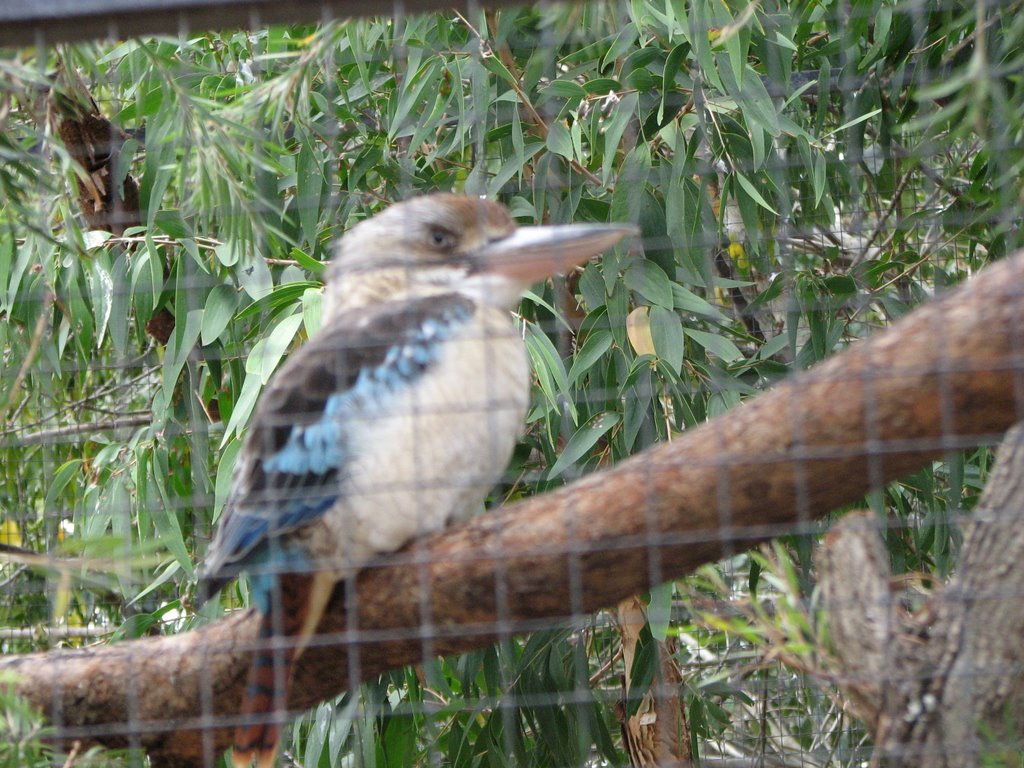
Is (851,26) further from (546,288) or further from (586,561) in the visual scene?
(586,561)

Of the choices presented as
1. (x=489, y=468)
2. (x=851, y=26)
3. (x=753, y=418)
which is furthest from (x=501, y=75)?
(x=753, y=418)

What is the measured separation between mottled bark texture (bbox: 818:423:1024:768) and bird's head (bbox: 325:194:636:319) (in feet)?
1.67

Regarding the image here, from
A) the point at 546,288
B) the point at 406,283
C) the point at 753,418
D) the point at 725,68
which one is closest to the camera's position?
the point at 753,418

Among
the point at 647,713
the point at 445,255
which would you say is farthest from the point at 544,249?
the point at 647,713

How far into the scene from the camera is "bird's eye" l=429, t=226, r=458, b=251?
4.99ft

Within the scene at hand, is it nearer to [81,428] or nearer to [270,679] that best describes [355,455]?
[270,679]

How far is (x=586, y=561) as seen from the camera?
1.27 metres

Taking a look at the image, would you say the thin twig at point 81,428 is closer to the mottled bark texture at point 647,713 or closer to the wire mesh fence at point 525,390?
the wire mesh fence at point 525,390

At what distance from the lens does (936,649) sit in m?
1.24

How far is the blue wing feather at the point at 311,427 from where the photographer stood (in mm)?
1352

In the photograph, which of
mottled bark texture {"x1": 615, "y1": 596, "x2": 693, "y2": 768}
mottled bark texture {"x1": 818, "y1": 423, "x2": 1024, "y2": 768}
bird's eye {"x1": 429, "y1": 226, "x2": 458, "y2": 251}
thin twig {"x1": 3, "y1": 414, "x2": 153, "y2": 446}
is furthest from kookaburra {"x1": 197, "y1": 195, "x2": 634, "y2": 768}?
thin twig {"x1": 3, "y1": 414, "x2": 153, "y2": 446}

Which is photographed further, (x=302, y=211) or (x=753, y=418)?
(x=302, y=211)

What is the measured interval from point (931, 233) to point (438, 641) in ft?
5.05

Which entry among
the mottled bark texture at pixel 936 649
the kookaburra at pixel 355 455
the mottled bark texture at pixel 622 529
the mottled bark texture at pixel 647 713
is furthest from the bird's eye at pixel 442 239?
the mottled bark texture at pixel 647 713
